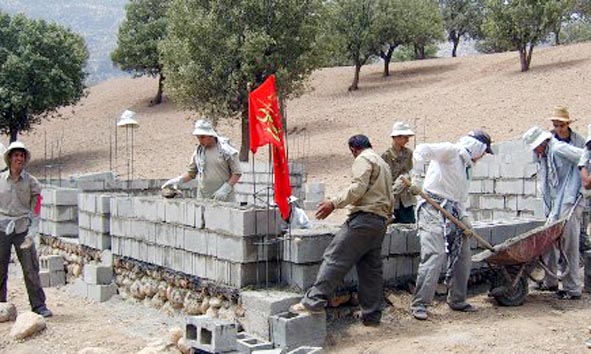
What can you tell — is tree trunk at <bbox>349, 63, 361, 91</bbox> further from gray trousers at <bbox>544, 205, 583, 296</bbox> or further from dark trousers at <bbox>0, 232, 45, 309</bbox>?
dark trousers at <bbox>0, 232, 45, 309</bbox>

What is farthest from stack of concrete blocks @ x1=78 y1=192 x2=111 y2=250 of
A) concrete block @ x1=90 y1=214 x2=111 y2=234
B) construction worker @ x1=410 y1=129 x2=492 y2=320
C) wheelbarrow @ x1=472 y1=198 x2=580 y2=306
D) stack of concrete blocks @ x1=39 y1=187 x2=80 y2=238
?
wheelbarrow @ x1=472 y1=198 x2=580 y2=306

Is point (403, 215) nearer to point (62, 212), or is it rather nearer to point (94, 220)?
point (94, 220)

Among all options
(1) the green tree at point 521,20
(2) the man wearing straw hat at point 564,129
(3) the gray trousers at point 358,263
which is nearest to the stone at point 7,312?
(3) the gray trousers at point 358,263

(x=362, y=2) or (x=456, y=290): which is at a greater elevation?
(x=362, y=2)

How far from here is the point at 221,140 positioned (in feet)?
26.2

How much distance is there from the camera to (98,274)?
865 centimetres

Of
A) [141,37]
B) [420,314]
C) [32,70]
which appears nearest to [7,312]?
[420,314]

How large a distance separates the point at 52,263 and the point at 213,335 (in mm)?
4947

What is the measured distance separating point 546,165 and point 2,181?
555 cm

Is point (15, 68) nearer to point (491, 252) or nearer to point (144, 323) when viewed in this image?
point (144, 323)

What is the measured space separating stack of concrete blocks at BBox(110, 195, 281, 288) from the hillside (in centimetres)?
952

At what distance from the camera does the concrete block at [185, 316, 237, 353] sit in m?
5.63

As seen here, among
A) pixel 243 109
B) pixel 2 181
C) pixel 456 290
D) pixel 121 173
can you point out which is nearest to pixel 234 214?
pixel 456 290

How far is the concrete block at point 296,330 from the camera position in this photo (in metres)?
5.79
